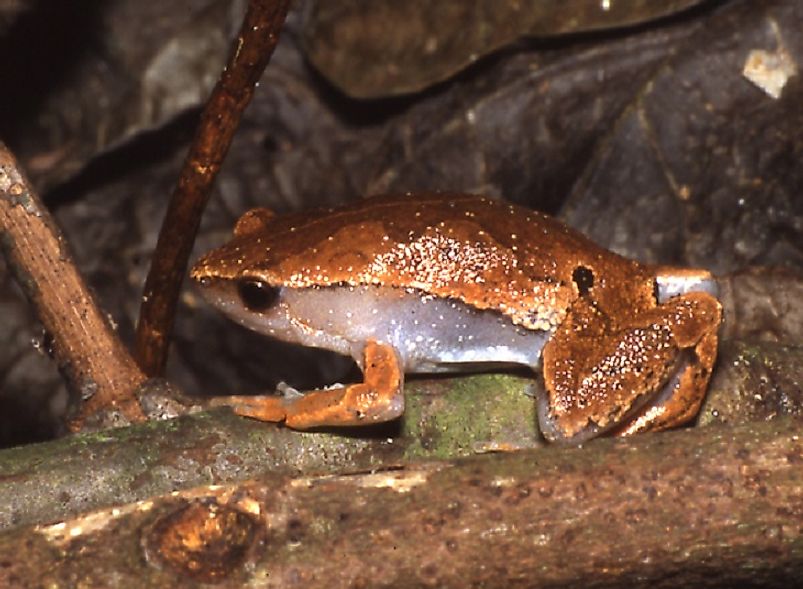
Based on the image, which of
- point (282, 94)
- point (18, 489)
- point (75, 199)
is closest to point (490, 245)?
point (18, 489)

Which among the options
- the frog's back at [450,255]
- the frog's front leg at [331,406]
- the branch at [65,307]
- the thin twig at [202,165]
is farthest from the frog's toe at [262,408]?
the thin twig at [202,165]

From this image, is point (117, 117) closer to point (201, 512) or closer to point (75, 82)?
point (75, 82)

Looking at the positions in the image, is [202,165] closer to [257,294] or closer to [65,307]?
[257,294]

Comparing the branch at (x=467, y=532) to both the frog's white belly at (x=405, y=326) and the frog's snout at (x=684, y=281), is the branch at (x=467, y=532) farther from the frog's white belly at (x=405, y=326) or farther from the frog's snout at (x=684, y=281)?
the frog's snout at (x=684, y=281)

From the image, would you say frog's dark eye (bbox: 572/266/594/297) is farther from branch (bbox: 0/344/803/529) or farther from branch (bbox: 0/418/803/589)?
branch (bbox: 0/418/803/589)

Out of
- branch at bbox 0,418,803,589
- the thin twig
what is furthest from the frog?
branch at bbox 0,418,803,589

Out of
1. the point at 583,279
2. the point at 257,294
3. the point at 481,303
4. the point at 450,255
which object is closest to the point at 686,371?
the point at 583,279
